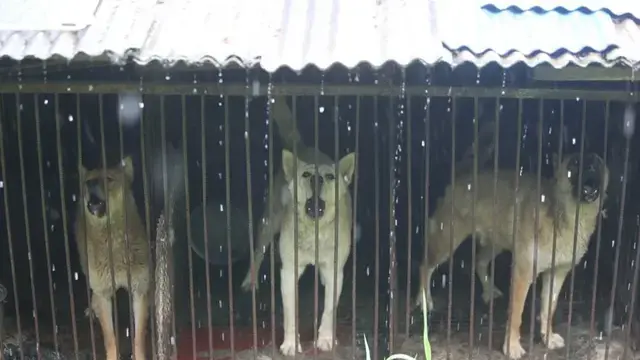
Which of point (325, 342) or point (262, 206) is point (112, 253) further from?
point (262, 206)

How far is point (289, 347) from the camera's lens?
5.51 meters

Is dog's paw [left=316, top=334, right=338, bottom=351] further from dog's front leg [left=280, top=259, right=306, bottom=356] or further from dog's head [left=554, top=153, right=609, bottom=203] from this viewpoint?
dog's head [left=554, top=153, right=609, bottom=203]

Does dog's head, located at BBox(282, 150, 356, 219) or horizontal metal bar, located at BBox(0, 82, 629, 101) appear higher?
horizontal metal bar, located at BBox(0, 82, 629, 101)

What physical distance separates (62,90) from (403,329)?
3.68 metres

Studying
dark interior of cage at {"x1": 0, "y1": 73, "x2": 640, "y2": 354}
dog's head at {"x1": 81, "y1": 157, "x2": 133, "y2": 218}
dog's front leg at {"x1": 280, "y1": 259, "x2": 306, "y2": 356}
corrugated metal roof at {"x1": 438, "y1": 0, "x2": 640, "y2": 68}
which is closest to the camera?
corrugated metal roof at {"x1": 438, "y1": 0, "x2": 640, "y2": 68}

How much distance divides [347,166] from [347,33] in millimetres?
1747

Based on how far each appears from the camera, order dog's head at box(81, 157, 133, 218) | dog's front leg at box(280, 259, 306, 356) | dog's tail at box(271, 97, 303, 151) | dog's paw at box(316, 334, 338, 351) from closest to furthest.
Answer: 1. dog's head at box(81, 157, 133, 218)
2. dog's front leg at box(280, 259, 306, 356)
3. dog's paw at box(316, 334, 338, 351)
4. dog's tail at box(271, 97, 303, 151)

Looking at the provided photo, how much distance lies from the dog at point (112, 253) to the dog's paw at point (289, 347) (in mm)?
1175

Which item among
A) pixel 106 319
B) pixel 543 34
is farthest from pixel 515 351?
pixel 106 319

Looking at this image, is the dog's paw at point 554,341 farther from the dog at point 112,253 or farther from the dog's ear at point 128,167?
the dog's ear at point 128,167

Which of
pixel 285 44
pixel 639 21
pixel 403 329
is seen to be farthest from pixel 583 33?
pixel 403 329

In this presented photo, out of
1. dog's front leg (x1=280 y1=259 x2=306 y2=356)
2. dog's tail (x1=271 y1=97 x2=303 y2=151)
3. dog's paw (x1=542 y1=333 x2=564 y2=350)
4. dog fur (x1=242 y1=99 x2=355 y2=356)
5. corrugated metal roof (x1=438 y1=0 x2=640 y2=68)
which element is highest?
corrugated metal roof (x1=438 y1=0 x2=640 y2=68)

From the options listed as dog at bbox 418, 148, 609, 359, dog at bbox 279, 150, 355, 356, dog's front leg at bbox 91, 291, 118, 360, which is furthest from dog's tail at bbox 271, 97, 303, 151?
dog's front leg at bbox 91, 291, 118, 360

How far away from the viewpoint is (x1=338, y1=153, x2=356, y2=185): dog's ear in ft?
18.3
